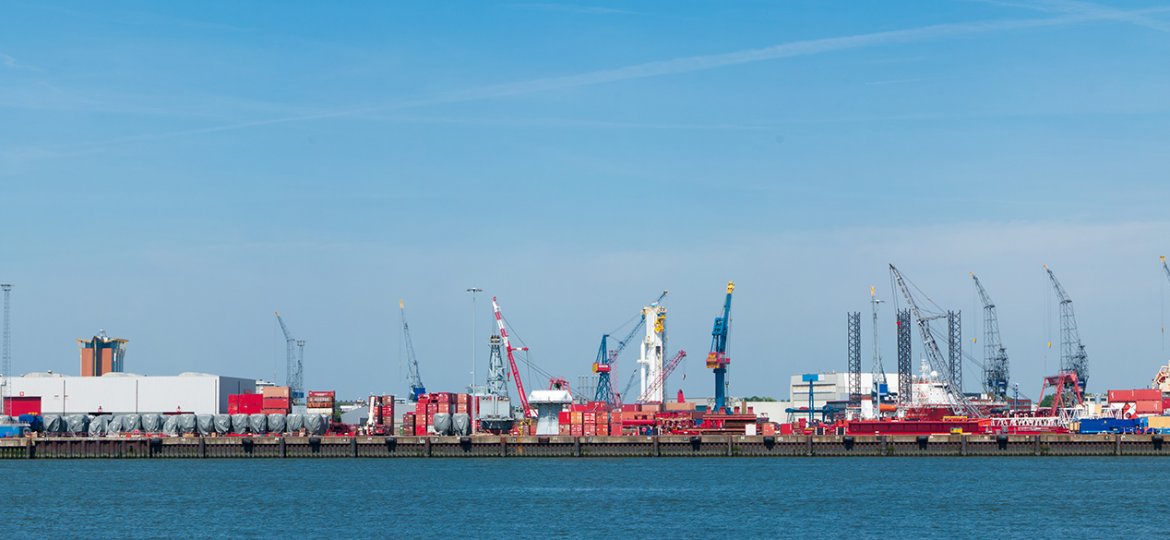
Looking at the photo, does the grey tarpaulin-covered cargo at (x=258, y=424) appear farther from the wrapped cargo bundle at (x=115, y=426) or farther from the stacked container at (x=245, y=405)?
the wrapped cargo bundle at (x=115, y=426)

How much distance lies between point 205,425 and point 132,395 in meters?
37.0

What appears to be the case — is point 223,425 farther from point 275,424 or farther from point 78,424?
point 78,424

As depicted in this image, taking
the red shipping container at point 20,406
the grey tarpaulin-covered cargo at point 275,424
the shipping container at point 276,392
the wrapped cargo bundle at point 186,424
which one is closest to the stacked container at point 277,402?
the shipping container at point 276,392

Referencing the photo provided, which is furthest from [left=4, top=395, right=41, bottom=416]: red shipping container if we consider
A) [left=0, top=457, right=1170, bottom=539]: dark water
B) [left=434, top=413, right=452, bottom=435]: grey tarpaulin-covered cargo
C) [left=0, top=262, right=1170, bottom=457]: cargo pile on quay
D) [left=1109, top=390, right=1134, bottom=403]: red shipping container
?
[left=1109, top=390, right=1134, bottom=403]: red shipping container

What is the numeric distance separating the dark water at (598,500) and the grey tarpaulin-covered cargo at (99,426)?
73.0ft

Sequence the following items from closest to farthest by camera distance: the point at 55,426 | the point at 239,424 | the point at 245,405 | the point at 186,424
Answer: the point at 186,424 < the point at 239,424 < the point at 55,426 < the point at 245,405

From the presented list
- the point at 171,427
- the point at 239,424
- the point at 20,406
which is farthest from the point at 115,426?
the point at 20,406

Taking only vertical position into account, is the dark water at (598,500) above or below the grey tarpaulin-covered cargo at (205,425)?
below

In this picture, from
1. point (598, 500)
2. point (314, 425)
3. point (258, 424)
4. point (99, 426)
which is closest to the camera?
point (598, 500)

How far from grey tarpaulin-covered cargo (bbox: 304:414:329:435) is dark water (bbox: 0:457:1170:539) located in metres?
19.4

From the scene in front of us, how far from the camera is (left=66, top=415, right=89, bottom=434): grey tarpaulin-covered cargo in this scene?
156 meters

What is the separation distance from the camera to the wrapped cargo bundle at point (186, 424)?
495 feet

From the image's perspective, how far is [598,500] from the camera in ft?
293

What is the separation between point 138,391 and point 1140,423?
374ft
